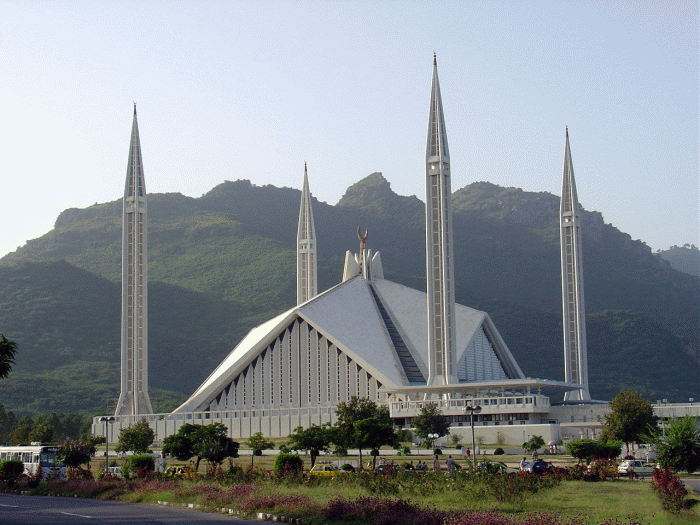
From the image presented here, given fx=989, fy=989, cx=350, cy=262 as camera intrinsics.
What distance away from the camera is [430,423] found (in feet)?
115

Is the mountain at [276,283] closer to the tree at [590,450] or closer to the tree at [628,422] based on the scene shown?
the tree at [628,422]

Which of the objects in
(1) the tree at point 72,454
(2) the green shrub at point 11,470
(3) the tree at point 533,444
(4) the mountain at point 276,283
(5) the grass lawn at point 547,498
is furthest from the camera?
(4) the mountain at point 276,283

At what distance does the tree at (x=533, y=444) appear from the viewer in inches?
1266

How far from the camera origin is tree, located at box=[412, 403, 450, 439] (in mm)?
34969

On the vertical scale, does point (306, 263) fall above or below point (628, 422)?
above

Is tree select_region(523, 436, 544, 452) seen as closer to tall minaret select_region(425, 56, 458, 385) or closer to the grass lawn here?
tall minaret select_region(425, 56, 458, 385)

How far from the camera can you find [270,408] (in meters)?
44.7

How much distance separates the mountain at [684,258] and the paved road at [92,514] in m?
141

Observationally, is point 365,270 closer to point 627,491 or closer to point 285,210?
point 627,491

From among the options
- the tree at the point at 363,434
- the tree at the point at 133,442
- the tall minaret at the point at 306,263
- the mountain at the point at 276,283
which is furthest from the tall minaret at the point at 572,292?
the mountain at the point at 276,283

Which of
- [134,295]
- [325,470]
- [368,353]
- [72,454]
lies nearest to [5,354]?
[325,470]

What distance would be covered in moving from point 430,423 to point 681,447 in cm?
1937

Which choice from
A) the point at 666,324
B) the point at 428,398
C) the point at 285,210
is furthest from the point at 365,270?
the point at 285,210

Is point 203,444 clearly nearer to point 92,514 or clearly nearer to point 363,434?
point 363,434
